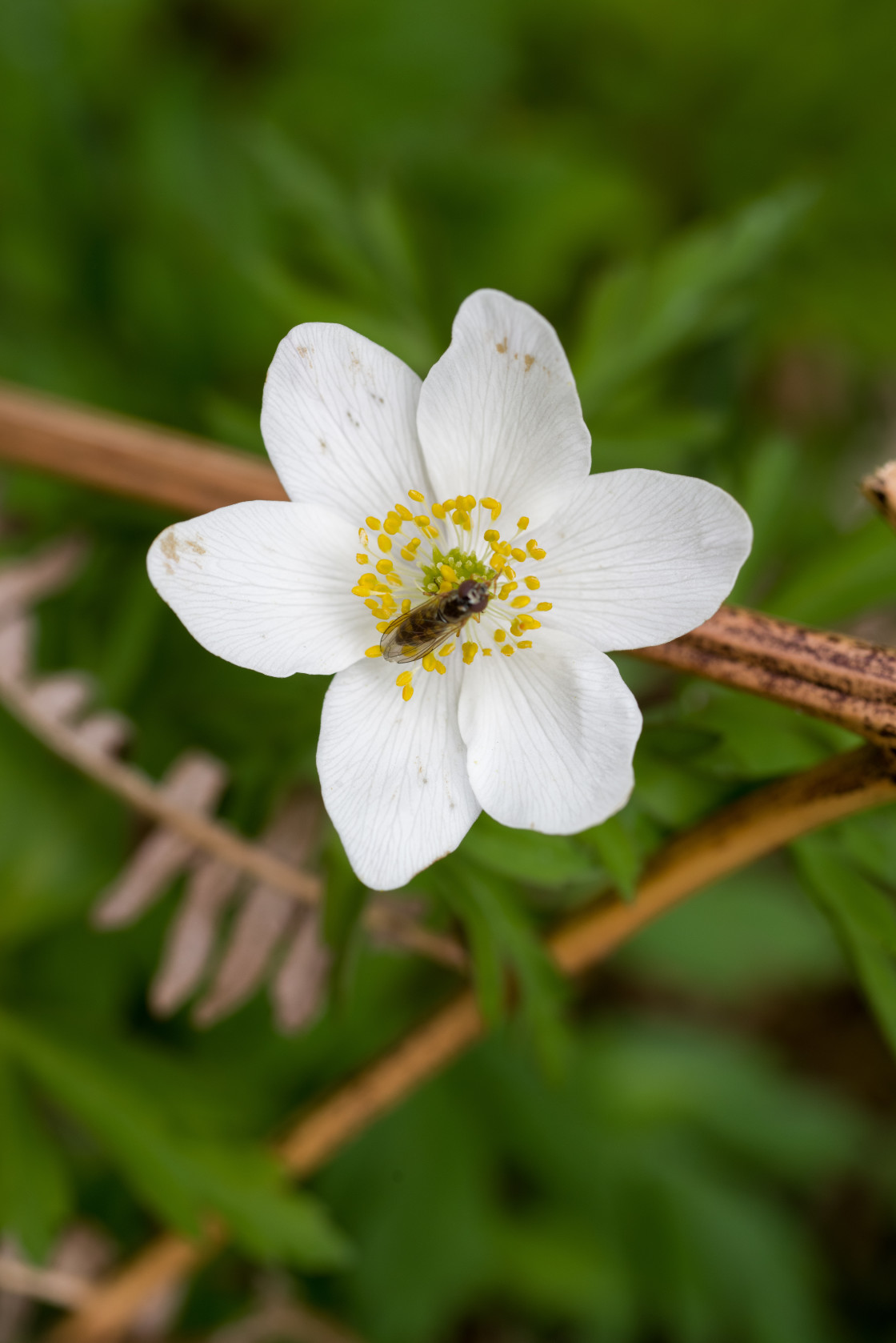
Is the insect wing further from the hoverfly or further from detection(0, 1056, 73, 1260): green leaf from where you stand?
detection(0, 1056, 73, 1260): green leaf

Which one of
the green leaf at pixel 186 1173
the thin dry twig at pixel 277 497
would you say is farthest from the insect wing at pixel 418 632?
the green leaf at pixel 186 1173

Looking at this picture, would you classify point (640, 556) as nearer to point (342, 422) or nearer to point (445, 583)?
point (445, 583)

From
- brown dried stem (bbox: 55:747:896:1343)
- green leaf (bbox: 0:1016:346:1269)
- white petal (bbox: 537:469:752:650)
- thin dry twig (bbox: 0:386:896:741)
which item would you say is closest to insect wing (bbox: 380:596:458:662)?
white petal (bbox: 537:469:752:650)

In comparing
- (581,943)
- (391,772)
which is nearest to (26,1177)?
(581,943)

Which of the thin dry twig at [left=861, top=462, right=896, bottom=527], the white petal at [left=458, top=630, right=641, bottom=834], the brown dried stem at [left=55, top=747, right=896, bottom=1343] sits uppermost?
the thin dry twig at [left=861, top=462, right=896, bottom=527]

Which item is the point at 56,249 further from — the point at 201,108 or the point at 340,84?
the point at 340,84

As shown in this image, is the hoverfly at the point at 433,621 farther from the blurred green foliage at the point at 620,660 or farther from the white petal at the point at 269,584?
the blurred green foliage at the point at 620,660

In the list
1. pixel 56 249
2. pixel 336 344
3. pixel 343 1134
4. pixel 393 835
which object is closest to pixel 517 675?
pixel 393 835
